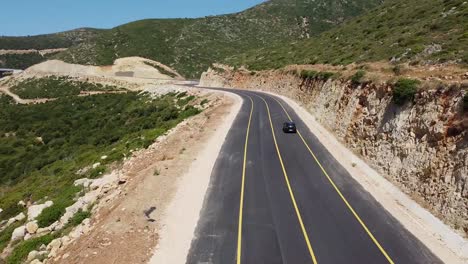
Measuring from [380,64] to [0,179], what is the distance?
45437 mm

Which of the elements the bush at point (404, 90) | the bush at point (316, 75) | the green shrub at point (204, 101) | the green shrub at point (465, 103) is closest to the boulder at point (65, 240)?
the green shrub at point (465, 103)

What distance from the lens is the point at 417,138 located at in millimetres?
24844

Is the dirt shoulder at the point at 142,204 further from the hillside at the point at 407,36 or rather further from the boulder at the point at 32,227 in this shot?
the hillside at the point at 407,36

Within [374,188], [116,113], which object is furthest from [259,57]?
[374,188]

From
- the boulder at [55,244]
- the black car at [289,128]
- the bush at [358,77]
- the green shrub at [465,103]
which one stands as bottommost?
the boulder at [55,244]

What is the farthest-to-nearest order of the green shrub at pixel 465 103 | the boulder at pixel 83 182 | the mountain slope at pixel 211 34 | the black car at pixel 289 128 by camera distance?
the mountain slope at pixel 211 34
the black car at pixel 289 128
the boulder at pixel 83 182
the green shrub at pixel 465 103

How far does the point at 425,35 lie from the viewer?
147 feet

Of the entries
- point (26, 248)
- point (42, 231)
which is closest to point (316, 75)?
point (42, 231)

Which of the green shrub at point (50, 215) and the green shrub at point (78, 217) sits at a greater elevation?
the green shrub at point (78, 217)

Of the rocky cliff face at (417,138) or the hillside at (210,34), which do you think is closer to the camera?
the rocky cliff face at (417,138)

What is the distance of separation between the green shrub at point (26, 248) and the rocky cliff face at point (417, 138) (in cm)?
2115

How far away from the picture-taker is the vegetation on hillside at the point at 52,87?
101494mm

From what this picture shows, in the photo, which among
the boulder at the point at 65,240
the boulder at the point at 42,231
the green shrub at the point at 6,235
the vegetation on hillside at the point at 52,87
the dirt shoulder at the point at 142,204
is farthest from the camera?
the vegetation on hillside at the point at 52,87

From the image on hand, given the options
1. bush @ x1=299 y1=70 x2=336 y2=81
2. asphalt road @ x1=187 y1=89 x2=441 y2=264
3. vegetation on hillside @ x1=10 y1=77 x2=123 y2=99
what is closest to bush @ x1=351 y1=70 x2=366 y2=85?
bush @ x1=299 y1=70 x2=336 y2=81
